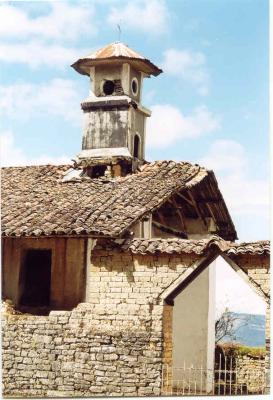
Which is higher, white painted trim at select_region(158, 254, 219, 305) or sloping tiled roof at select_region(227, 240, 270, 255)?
sloping tiled roof at select_region(227, 240, 270, 255)

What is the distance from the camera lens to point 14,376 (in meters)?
11.7

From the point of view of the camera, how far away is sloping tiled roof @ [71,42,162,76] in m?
15.2

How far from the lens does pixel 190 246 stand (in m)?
11.2

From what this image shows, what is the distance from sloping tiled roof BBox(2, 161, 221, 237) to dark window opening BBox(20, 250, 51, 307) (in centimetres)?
83

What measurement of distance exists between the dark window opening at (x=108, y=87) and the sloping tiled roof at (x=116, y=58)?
504mm

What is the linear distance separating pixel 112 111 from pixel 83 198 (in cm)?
295

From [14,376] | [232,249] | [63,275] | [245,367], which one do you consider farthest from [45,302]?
[245,367]

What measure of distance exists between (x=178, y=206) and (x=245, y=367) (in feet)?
13.1

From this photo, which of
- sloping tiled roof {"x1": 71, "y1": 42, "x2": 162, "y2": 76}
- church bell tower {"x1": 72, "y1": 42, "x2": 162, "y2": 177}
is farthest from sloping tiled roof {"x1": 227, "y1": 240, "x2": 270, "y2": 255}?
sloping tiled roof {"x1": 71, "y1": 42, "x2": 162, "y2": 76}

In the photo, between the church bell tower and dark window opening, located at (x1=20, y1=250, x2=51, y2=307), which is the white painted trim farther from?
the church bell tower

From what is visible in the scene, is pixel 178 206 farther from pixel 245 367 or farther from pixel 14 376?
pixel 14 376

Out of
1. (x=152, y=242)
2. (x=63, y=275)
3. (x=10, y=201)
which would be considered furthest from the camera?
(x=10, y=201)

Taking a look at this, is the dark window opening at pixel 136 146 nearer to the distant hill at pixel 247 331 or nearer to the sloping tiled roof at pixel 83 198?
the sloping tiled roof at pixel 83 198

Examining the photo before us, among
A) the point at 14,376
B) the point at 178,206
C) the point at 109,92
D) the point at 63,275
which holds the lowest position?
the point at 14,376
